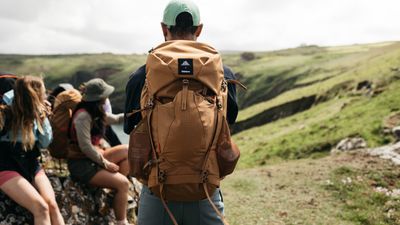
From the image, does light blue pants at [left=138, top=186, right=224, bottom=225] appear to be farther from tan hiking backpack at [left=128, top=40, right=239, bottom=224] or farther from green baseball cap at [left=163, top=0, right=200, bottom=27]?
green baseball cap at [left=163, top=0, right=200, bottom=27]

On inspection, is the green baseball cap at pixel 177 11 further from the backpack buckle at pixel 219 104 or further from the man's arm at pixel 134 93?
the backpack buckle at pixel 219 104

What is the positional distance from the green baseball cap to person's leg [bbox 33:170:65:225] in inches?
155

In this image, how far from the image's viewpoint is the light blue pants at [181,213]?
3693mm

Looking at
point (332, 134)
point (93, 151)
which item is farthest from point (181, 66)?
point (332, 134)

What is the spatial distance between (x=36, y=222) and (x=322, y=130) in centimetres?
2368

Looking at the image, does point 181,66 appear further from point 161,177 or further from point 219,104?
point 161,177

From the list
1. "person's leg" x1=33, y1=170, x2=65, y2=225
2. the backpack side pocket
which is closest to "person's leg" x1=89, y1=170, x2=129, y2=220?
"person's leg" x1=33, y1=170, x2=65, y2=225

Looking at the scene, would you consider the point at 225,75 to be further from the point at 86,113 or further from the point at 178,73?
the point at 86,113

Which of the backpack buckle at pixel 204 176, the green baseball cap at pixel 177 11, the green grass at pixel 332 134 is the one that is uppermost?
the green baseball cap at pixel 177 11

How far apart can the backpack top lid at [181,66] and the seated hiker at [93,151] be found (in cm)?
407

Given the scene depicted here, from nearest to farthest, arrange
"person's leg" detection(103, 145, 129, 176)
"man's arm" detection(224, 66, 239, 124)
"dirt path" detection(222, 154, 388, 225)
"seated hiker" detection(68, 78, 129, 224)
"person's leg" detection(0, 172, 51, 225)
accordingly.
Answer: "man's arm" detection(224, 66, 239, 124), "person's leg" detection(0, 172, 51, 225), "seated hiker" detection(68, 78, 129, 224), "person's leg" detection(103, 145, 129, 176), "dirt path" detection(222, 154, 388, 225)

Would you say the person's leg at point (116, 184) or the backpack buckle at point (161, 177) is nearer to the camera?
the backpack buckle at point (161, 177)

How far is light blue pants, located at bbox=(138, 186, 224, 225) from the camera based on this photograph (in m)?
3.69

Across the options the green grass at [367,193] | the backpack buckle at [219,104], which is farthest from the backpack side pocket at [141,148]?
the green grass at [367,193]
